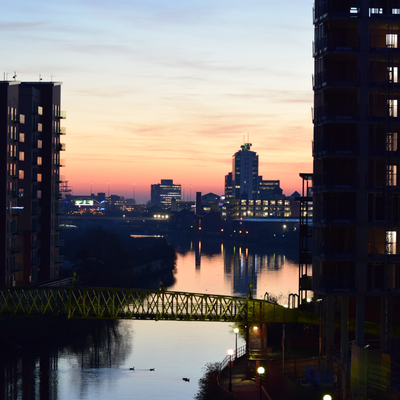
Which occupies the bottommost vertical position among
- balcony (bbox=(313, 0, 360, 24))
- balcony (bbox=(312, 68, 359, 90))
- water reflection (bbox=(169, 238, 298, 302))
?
water reflection (bbox=(169, 238, 298, 302))

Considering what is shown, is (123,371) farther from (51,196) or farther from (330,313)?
(51,196)

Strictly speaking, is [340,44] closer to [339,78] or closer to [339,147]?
[339,78]

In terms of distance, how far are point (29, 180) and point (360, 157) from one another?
50814 mm

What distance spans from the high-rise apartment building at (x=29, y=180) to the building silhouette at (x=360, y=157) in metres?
43.1

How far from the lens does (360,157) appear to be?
4431cm

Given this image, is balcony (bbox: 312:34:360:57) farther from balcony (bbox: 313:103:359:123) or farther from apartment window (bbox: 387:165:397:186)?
apartment window (bbox: 387:165:397:186)

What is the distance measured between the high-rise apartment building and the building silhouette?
4313cm

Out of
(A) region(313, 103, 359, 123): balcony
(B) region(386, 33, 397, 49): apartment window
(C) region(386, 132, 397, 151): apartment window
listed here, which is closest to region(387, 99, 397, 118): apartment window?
(C) region(386, 132, 397, 151): apartment window

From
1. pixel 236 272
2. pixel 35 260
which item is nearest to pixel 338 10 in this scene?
pixel 35 260

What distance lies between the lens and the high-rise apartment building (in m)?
79.6

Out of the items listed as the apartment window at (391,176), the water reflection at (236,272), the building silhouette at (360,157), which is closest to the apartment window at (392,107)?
the building silhouette at (360,157)

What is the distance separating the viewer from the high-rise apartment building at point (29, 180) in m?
79.6

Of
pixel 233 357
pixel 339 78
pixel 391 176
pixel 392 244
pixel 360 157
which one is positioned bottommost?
pixel 233 357

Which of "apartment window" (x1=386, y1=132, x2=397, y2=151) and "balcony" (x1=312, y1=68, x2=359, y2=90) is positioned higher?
"balcony" (x1=312, y1=68, x2=359, y2=90)
